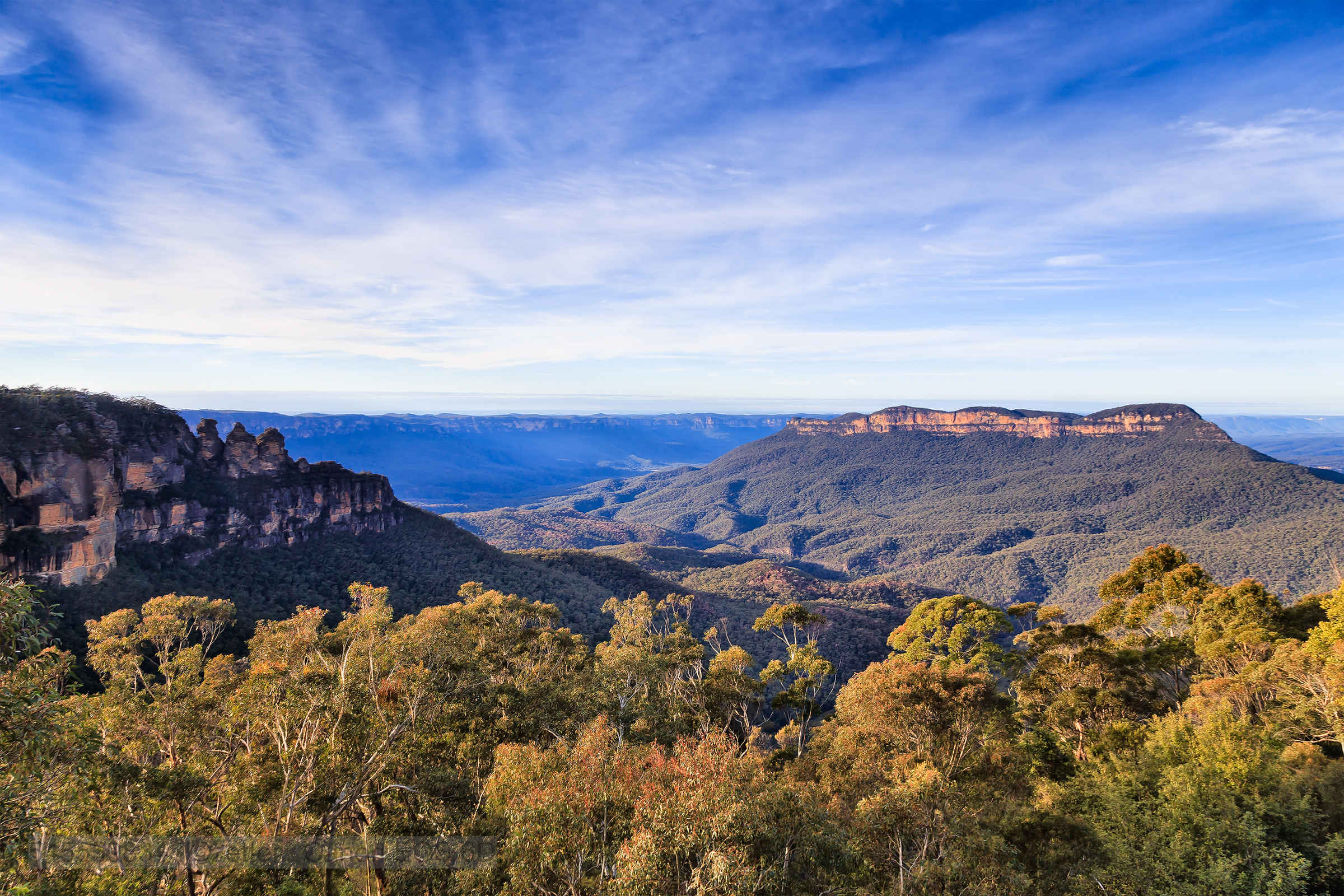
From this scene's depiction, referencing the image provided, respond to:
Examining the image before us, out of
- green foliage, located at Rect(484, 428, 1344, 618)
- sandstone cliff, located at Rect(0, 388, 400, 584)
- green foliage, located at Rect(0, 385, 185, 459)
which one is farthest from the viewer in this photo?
green foliage, located at Rect(484, 428, 1344, 618)

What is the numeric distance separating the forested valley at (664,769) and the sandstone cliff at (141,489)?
26.1m

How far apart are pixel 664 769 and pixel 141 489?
6813cm

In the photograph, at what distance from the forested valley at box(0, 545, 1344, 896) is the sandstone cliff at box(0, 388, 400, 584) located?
85.5ft

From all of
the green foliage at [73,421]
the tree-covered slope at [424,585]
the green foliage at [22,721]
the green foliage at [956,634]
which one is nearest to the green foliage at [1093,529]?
the tree-covered slope at [424,585]

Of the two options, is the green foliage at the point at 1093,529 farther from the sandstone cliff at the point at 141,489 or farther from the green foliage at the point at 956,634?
the sandstone cliff at the point at 141,489

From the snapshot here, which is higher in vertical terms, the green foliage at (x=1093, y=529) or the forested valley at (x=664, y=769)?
the forested valley at (x=664, y=769)

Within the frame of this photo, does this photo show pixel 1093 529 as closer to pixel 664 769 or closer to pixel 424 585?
pixel 424 585

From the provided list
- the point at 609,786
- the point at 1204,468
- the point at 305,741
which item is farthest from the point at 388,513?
the point at 1204,468

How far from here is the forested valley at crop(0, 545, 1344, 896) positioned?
37.9 ft

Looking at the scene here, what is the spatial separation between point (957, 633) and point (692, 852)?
2622 centimetres

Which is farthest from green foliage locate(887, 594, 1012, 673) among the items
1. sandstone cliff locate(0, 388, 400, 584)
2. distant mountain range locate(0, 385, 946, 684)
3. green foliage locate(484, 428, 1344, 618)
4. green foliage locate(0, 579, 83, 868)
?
sandstone cliff locate(0, 388, 400, 584)

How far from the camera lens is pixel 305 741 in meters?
15.4

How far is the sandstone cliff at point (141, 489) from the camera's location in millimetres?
43812

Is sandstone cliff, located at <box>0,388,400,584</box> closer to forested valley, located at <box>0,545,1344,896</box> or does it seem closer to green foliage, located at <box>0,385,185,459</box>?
green foliage, located at <box>0,385,185,459</box>
